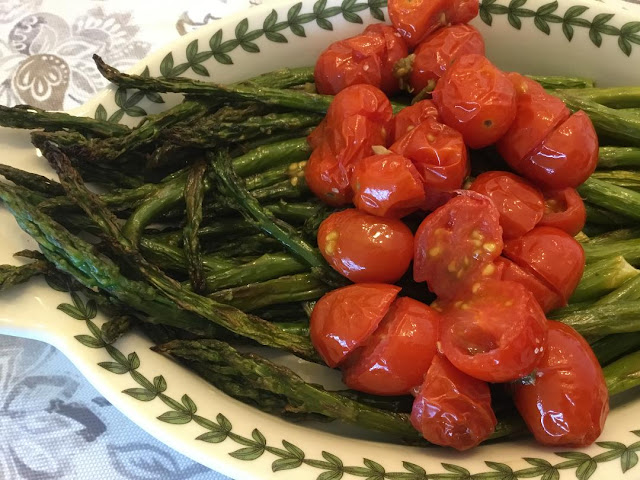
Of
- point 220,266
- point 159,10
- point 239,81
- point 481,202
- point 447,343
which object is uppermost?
point 159,10

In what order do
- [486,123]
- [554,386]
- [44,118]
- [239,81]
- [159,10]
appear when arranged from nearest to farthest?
[554,386], [486,123], [44,118], [239,81], [159,10]

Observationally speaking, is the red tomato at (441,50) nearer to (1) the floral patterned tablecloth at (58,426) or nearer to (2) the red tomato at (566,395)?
(2) the red tomato at (566,395)

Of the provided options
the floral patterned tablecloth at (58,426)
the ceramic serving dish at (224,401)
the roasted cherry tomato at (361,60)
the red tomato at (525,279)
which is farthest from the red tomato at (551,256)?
the floral patterned tablecloth at (58,426)

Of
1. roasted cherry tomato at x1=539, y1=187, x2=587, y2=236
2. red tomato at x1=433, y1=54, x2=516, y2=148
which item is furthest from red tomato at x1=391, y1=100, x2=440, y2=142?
roasted cherry tomato at x1=539, y1=187, x2=587, y2=236

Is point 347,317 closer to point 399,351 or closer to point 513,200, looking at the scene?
point 399,351

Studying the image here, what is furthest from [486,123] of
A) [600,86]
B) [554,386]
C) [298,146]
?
[600,86]

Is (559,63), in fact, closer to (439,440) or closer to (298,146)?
(298,146)

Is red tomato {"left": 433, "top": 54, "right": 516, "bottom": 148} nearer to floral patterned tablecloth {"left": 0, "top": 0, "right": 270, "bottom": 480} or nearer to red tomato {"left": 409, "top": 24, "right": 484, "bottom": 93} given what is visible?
red tomato {"left": 409, "top": 24, "right": 484, "bottom": 93}
